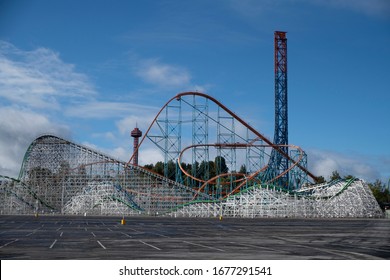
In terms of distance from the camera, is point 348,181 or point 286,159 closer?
point 348,181

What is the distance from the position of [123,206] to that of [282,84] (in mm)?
23682

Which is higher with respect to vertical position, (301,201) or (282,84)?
(282,84)

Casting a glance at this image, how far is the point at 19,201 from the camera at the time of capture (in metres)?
52.1

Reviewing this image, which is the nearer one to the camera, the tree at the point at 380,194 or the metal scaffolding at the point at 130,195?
the metal scaffolding at the point at 130,195

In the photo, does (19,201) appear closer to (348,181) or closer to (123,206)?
(123,206)

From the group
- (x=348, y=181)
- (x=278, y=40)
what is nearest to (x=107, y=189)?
(x=348, y=181)

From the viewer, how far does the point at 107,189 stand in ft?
167

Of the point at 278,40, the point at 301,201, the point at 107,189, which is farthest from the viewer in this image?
the point at 278,40

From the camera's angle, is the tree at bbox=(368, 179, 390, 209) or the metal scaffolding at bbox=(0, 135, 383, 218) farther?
the tree at bbox=(368, 179, 390, 209)

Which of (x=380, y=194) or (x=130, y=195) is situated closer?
(x=130, y=195)

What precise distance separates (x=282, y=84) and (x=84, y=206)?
25893 millimetres
